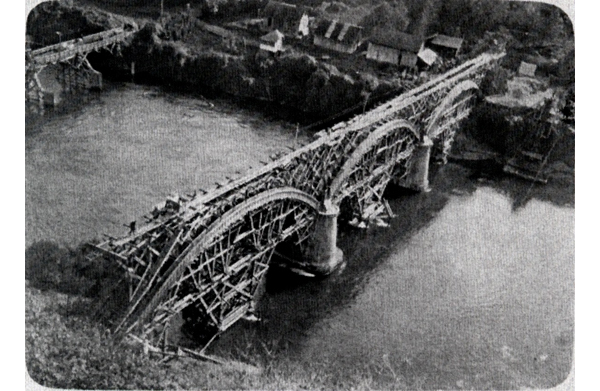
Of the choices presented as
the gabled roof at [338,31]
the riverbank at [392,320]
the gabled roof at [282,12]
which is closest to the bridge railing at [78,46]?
the gabled roof at [282,12]

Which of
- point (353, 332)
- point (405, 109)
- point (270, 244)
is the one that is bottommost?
point (353, 332)

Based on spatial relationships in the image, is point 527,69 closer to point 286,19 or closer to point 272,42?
point 286,19

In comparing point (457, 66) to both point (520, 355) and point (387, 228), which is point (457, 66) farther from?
point (520, 355)

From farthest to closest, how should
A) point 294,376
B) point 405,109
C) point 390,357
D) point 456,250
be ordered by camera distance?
point 405,109
point 456,250
point 390,357
point 294,376

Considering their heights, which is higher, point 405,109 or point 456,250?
point 405,109

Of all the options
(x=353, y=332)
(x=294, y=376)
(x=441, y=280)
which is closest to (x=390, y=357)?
(x=353, y=332)

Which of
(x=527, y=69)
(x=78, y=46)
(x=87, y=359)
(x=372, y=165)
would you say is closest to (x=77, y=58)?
(x=78, y=46)

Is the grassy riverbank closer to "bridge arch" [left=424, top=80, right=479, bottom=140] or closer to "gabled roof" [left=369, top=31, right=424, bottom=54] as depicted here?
"bridge arch" [left=424, top=80, right=479, bottom=140]

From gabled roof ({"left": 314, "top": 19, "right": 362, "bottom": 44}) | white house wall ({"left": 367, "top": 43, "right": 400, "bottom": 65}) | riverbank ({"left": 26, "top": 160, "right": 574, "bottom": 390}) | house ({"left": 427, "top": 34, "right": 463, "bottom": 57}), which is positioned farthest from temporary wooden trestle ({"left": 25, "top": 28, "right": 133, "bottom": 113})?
house ({"left": 427, "top": 34, "right": 463, "bottom": 57})
